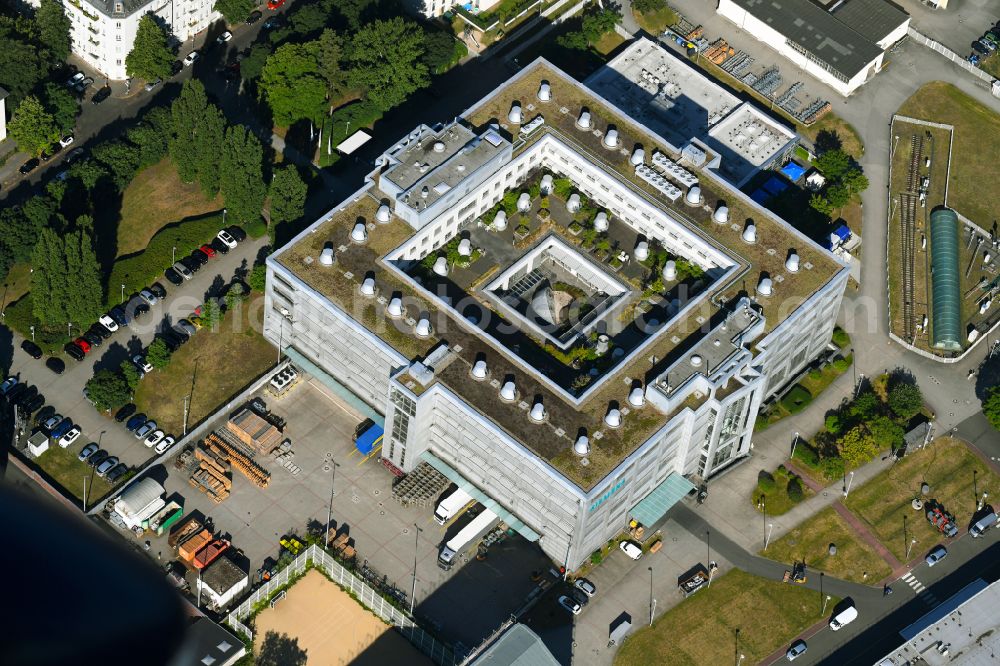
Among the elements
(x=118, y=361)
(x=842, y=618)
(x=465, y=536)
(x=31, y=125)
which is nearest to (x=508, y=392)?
(x=465, y=536)

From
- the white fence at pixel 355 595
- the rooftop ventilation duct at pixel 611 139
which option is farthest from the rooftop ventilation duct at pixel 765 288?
the white fence at pixel 355 595

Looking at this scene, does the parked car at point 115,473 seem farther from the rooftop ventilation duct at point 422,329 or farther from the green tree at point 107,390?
the rooftop ventilation duct at point 422,329

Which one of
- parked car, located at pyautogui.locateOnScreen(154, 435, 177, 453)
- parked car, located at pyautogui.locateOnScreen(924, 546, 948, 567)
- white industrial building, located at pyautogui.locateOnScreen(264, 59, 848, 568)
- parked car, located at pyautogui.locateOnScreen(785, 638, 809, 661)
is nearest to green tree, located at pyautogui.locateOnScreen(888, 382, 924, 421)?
white industrial building, located at pyautogui.locateOnScreen(264, 59, 848, 568)

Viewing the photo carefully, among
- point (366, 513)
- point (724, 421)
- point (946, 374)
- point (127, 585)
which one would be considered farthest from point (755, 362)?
point (127, 585)

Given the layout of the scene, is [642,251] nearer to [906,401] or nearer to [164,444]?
[906,401]

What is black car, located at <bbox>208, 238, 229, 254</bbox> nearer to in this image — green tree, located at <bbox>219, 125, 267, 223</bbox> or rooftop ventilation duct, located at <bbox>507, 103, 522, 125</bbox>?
green tree, located at <bbox>219, 125, 267, 223</bbox>

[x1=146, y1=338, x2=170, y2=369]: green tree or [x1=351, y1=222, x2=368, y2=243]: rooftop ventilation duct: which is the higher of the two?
[x1=351, y1=222, x2=368, y2=243]: rooftop ventilation duct
